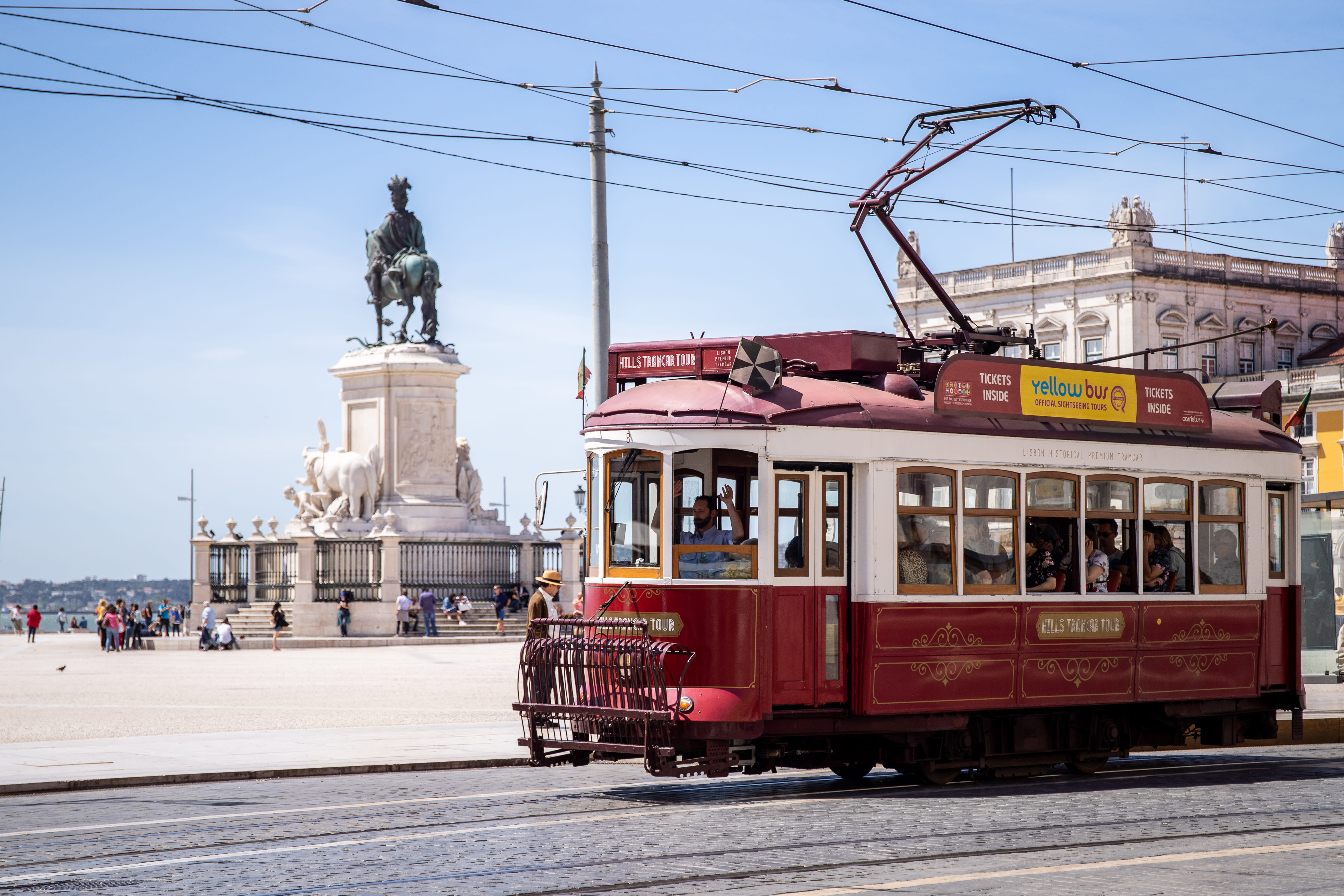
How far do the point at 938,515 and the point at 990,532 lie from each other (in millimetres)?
535

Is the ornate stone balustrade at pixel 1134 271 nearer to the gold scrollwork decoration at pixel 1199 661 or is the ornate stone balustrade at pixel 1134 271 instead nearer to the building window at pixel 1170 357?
the building window at pixel 1170 357

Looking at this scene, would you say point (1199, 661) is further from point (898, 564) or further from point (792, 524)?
point (792, 524)

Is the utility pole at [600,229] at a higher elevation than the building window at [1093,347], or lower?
lower

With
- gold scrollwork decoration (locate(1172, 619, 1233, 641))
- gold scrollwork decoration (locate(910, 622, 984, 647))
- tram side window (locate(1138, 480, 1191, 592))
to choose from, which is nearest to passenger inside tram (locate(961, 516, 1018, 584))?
gold scrollwork decoration (locate(910, 622, 984, 647))

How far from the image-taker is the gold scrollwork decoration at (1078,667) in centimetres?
1370

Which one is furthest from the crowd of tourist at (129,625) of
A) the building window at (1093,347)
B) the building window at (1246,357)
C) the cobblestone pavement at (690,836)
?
the building window at (1246,357)

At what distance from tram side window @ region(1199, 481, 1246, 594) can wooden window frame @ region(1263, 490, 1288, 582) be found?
0.54ft

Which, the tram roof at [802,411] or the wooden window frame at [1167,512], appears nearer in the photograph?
the tram roof at [802,411]

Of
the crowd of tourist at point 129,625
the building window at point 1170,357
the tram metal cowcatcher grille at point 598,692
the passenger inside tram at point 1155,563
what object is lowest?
the crowd of tourist at point 129,625

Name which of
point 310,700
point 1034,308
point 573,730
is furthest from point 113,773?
point 1034,308

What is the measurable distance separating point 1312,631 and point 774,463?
14936 millimetres

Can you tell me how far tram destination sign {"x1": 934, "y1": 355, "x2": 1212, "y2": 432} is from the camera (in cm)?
1333

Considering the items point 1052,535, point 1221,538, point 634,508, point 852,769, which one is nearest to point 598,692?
point 634,508

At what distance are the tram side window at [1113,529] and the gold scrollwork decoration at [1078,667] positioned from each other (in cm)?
55
